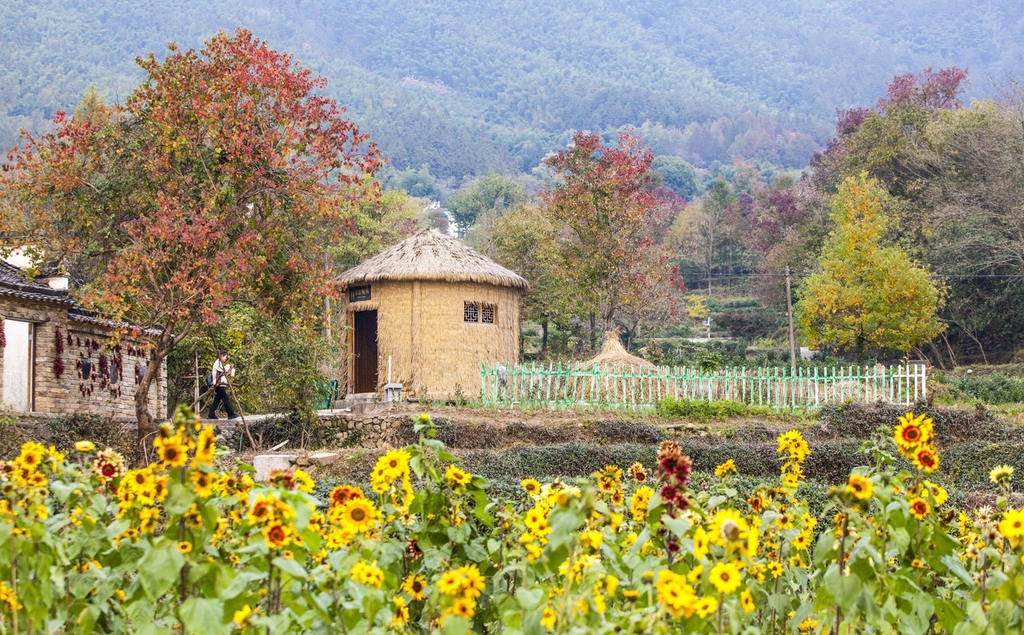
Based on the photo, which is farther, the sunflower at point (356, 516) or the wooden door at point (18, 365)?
the wooden door at point (18, 365)

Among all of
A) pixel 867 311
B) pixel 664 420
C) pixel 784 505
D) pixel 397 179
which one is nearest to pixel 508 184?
pixel 397 179

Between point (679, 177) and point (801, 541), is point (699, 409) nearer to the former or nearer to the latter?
point (801, 541)

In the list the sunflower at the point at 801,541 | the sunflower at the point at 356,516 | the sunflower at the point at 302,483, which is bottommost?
the sunflower at the point at 801,541

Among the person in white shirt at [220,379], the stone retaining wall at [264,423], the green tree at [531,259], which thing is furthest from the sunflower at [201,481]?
the green tree at [531,259]

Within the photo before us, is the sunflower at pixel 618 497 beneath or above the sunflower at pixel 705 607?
above

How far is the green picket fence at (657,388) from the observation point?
21.5 m

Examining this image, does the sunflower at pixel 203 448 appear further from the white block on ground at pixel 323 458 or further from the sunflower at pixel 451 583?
the white block on ground at pixel 323 458

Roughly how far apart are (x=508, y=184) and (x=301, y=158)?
66.8 m

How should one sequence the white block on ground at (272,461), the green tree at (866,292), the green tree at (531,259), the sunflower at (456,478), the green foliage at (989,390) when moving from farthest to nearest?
the green tree at (531,259), the green tree at (866,292), the green foliage at (989,390), the white block on ground at (272,461), the sunflower at (456,478)

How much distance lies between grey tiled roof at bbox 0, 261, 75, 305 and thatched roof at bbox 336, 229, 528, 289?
227 inches

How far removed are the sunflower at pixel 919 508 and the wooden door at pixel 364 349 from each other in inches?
839

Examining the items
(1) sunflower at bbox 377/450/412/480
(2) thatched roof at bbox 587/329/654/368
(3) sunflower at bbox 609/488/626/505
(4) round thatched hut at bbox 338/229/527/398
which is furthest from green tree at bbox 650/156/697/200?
(1) sunflower at bbox 377/450/412/480

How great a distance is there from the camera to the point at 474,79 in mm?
184000

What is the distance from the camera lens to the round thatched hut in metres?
24.1
